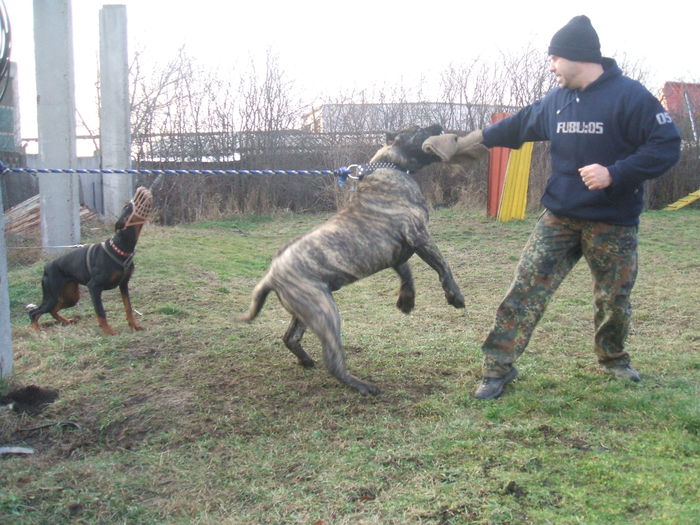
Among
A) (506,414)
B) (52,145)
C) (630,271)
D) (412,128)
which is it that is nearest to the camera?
(506,414)

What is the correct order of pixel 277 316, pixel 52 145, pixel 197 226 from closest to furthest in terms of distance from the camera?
1. pixel 277 316
2. pixel 52 145
3. pixel 197 226

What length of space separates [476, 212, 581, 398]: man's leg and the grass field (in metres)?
0.25

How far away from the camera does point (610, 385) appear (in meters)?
4.48

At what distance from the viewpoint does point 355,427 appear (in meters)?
3.97

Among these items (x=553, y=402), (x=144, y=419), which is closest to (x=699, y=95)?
(x=553, y=402)

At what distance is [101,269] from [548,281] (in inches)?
160

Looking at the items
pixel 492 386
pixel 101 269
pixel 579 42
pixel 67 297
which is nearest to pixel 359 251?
pixel 492 386

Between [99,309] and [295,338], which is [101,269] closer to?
[99,309]

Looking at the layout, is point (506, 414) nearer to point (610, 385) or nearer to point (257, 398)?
point (610, 385)

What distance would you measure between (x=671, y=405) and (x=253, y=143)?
14.4m

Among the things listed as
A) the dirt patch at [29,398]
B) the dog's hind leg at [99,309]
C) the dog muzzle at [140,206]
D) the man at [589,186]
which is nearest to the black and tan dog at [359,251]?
the man at [589,186]

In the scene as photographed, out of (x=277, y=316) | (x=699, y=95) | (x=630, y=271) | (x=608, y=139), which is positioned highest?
(x=699, y=95)

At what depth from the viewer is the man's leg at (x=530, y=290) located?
4391 mm

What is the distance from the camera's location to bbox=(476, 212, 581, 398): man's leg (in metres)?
4.39
